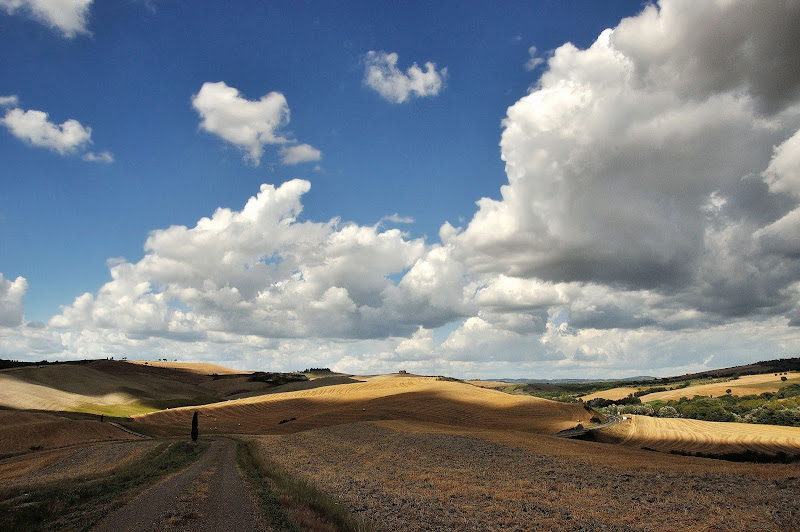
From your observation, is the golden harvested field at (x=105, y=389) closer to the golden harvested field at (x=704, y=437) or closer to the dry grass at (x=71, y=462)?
the dry grass at (x=71, y=462)

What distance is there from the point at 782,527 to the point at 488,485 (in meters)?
13.9

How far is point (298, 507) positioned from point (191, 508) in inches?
160

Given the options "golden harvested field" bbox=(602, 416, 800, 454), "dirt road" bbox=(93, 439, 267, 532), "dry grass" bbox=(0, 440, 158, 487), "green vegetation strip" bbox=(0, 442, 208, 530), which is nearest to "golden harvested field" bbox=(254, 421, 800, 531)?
"dirt road" bbox=(93, 439, 267, 532)

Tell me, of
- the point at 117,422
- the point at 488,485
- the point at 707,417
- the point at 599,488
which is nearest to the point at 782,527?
the point at 599,488

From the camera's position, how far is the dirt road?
15.9 meters

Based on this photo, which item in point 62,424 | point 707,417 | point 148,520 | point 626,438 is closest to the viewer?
point 148,520

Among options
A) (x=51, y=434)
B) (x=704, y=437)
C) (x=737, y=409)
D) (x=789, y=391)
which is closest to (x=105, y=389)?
(x=51, y=434)

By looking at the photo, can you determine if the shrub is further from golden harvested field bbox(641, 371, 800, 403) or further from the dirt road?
the dirt road

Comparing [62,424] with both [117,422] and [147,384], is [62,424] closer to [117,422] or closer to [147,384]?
[117,422]

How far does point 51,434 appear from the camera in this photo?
62281mm

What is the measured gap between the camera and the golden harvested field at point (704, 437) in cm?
5844

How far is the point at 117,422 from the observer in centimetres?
8231

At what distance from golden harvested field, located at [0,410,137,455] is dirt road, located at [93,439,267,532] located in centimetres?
4521

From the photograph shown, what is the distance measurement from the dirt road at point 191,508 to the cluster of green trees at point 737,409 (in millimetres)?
104492
